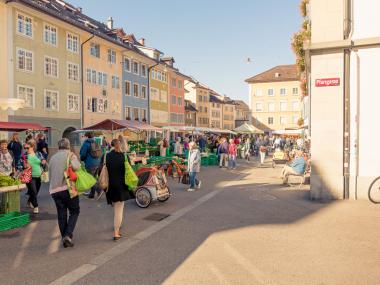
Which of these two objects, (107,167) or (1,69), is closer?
(107,167)

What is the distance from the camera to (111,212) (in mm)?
9156

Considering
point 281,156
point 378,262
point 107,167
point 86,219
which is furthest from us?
point 281,156

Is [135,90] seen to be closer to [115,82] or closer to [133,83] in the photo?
[133,83]

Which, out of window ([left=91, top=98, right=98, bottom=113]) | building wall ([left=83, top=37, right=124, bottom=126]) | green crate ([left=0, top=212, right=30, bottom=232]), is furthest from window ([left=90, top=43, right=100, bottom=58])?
green crate ([left=0, top=212, right=30, bottom=232])

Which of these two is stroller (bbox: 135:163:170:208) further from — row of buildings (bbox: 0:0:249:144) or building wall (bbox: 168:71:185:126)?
building wall (bbox: 168:71:185:126)

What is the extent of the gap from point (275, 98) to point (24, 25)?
61.5 meters

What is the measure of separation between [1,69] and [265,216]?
23045mm

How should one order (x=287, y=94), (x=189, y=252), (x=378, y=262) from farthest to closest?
(x=287, y=94) < (x=189, y=252) < (x=378, y=262)

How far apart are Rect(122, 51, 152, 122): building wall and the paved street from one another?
108ft

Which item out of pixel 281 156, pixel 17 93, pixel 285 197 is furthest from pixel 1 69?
pixel 285 197

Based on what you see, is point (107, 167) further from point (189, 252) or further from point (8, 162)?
point (8, 162)


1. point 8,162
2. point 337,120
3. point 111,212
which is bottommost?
point 111,212

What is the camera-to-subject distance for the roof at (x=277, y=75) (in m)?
79.4

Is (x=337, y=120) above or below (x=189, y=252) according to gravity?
above
